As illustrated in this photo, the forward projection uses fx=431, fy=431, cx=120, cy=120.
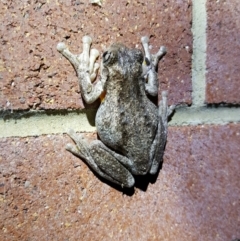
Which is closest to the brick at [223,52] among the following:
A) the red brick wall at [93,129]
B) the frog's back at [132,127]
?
the red brick wall at [93,129]

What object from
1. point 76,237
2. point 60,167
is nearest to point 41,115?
point 60,167

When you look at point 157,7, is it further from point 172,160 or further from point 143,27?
point 172,160

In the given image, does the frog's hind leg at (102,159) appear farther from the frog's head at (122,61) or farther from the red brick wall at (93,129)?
the frog's head at (122,61)

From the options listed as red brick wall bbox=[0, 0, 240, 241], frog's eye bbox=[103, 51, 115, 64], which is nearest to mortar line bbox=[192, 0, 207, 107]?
red brick wall bbox=[0, 0, 240, 241]

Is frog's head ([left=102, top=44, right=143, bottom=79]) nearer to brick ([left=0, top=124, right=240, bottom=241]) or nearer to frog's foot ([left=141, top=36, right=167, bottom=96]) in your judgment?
frog's foot ([left=141, top=36, right=167, bottom=96])

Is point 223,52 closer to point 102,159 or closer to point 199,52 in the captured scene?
point 199,52

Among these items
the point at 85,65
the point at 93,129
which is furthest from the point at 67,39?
the point at 93,129
